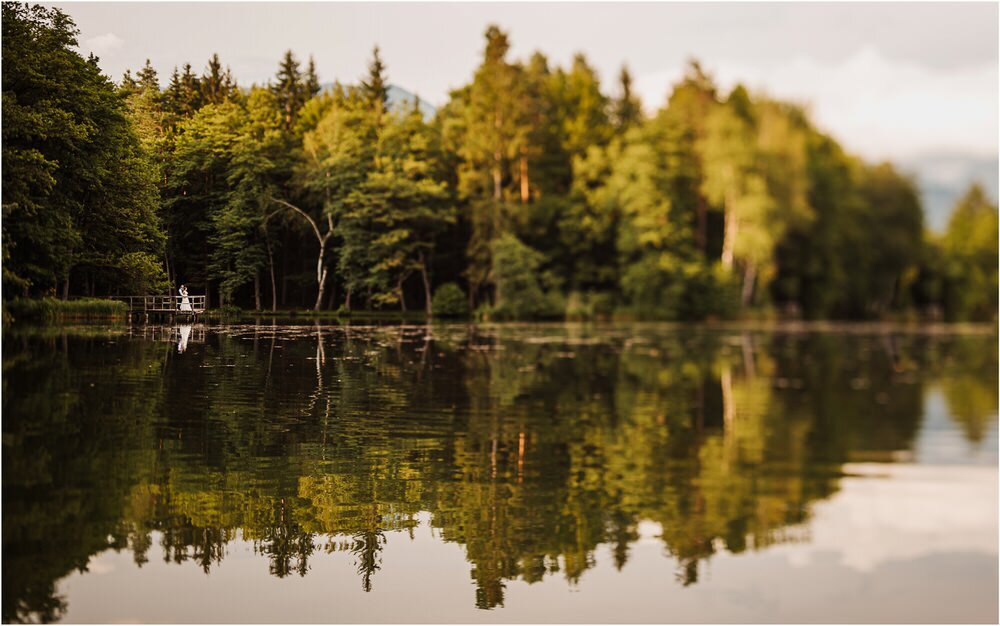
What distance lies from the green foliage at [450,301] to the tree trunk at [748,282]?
Result: 570 centimetres

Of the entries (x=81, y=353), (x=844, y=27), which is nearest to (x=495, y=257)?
(x=81, y=353)

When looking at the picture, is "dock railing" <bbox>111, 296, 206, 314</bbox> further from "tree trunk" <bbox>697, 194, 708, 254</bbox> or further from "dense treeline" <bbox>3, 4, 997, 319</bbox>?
"tree trunk" <bbox>697, 194, 708, 254</bbox>

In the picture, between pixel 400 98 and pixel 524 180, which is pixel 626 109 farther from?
pixel 400 98

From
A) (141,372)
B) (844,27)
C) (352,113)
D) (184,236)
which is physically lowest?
(141,372)

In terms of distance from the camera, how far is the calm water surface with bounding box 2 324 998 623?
5.11m

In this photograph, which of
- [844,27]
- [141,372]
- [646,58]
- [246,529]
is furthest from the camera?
[844,27]

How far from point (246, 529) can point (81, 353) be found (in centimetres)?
171

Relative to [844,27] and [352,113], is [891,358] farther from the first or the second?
[352,113]

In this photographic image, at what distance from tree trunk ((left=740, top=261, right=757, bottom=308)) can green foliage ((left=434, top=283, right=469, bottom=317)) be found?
18.7 ft

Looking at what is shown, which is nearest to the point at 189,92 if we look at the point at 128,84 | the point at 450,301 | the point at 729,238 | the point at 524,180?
the point at 128,84

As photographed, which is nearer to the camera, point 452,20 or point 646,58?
point 452,20

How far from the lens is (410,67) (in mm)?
7371

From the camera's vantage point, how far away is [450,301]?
742cm

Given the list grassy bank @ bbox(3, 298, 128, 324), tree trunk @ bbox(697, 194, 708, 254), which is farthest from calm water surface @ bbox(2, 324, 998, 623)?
tree trunk @ bbox(697, 194, 708, 254)
